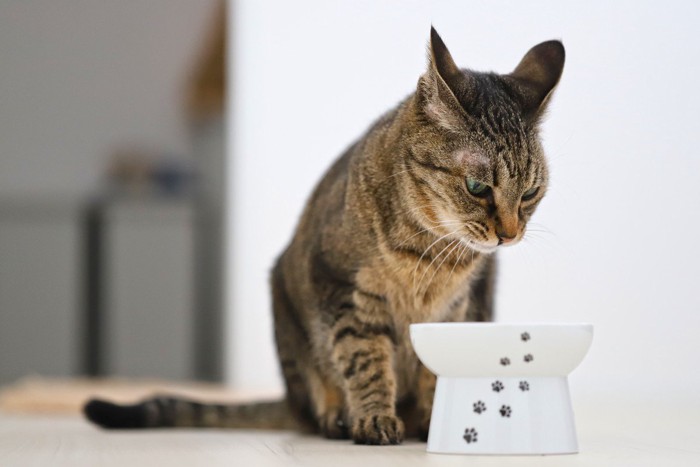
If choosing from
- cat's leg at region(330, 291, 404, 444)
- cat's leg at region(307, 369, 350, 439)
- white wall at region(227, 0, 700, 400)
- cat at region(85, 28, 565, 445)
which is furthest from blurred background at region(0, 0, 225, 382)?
A: cat's leg at region(330, 291, 404, 444)

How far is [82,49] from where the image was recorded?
20.3 feet

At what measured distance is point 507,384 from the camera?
1.34m

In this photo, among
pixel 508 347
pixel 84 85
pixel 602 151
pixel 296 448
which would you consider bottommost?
pixel 296 448

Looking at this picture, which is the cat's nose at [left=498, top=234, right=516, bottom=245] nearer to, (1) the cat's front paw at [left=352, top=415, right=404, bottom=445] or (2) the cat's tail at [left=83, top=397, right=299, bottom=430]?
(1) the cat's front paw at [left=352, top=415, right=404, bottom=445]

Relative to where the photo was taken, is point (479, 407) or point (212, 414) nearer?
point (479, 407)

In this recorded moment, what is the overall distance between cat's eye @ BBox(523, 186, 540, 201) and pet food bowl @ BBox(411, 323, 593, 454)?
27 centimetres

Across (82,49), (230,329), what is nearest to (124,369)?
(230,329)

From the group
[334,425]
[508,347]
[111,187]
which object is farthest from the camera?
[111,187]

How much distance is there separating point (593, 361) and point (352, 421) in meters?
0.76

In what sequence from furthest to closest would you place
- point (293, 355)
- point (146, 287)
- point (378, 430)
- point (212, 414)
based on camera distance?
point (146, 287) < point (212, 414) < point (293, 355) < point (378, 430)

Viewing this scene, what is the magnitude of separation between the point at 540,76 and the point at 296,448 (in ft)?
2.24

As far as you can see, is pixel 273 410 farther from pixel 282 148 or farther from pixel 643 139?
pixel 282 148

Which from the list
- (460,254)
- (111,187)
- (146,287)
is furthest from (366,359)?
(111,187)

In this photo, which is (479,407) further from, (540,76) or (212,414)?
(212,414)
